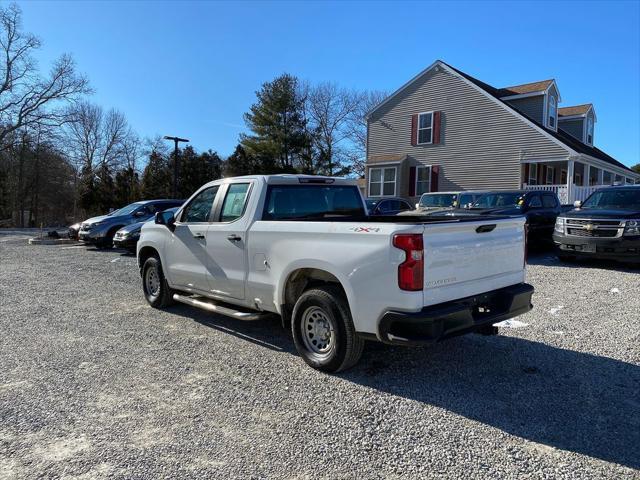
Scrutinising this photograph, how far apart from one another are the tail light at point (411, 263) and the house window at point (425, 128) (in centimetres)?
2227

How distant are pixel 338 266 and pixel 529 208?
32.7 feet

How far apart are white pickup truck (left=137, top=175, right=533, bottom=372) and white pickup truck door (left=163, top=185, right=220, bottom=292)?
0.07 feet

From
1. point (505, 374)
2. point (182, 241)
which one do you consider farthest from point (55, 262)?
point (505, 374)

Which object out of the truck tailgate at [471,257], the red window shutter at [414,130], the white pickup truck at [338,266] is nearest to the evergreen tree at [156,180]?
the red window shutter at [414,130]

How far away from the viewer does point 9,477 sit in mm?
2756

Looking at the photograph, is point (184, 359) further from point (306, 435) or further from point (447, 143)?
point (447, 143)

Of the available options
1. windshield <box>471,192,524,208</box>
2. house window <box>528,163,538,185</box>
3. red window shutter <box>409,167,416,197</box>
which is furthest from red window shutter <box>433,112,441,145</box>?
windshield <box>471,192,524,208</box>

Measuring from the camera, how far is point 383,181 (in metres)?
26.4

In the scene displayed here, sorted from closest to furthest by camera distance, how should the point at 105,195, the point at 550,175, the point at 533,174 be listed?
the point at 533,174 → the point at 550,175 → the point at 105,195

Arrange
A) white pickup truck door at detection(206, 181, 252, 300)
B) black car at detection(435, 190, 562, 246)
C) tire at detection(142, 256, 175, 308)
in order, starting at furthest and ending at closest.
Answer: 1. black car at detection(435, 190, 562, 246)
2. tire at detection(142, 256, 175, 308)
3. white pickup truck door at detection(206, 181, 252, 300)

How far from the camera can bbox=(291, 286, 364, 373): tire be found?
4125 mm

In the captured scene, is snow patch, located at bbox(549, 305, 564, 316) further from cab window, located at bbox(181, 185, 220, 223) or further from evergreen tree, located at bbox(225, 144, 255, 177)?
evergreen tree, located at bbox(225, 144, 255, 177)

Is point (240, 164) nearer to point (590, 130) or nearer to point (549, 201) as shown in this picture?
point (590, 130)

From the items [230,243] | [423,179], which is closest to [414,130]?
[423,179]
